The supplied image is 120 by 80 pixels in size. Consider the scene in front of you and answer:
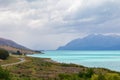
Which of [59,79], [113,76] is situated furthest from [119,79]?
[59,79]

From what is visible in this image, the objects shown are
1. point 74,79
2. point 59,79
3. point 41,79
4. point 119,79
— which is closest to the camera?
point 119,79

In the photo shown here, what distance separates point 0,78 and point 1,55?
55.3m

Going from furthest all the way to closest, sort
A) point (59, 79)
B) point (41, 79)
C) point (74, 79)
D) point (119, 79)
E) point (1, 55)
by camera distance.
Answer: point (1, 55) → point (41, 79) → point (59, 79) → point (74, 79) → point (119, 79)

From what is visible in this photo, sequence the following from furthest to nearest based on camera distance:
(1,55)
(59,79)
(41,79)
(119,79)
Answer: (1,55) < (41,79) < (59,79) < (119,79)

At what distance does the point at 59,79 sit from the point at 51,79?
3549 millimetres

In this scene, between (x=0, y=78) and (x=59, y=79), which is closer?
(x=0, y=78)

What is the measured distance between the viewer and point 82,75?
5391 cm

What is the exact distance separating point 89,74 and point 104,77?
1326 centimetres

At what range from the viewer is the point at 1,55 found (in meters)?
99.9

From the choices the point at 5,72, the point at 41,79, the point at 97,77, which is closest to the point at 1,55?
the point at 41,79

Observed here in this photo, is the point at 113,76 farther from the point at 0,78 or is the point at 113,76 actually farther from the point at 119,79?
the point at 0,78

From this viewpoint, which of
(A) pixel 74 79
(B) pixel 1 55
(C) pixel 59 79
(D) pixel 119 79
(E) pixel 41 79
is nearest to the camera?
(D) pixel 119 79

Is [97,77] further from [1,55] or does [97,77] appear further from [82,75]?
[1,55]

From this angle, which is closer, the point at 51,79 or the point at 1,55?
the point at 51,79
